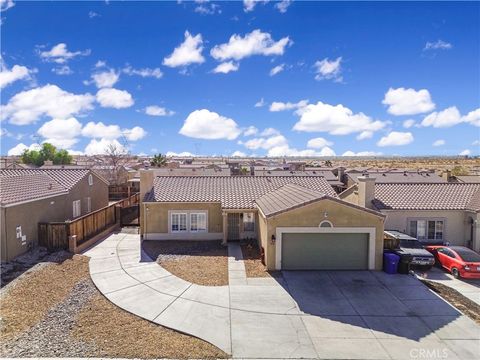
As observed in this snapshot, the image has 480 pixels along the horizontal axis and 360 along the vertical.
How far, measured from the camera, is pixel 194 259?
18719mm

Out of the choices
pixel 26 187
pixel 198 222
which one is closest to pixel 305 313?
pixel 198 222

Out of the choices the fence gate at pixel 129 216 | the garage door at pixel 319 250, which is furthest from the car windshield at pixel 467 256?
the fence gate at pixel 129 216

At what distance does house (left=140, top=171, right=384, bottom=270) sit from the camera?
17031 mm

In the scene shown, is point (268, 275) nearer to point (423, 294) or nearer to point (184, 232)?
point (423, 294)

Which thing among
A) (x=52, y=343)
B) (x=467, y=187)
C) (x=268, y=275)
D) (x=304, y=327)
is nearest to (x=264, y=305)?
(x=304, y=327)

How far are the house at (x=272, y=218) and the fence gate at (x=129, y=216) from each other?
4.21 metres

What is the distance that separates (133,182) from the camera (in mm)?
42125

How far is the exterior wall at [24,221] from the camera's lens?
16.6 m

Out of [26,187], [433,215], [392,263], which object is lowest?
[392,263]

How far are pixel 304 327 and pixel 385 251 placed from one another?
827 cm

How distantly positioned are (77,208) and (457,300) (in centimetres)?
2453

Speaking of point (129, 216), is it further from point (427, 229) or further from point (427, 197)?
point (427, 197)

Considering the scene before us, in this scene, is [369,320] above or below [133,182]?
below

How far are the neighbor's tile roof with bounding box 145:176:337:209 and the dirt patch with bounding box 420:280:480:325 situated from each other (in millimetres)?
9118
